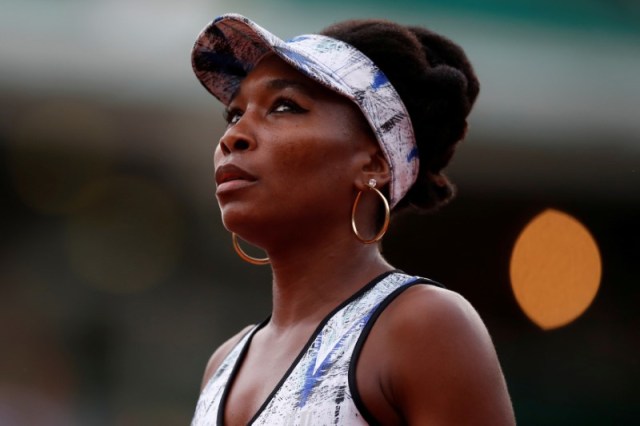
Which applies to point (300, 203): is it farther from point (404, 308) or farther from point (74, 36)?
point (74, 36)

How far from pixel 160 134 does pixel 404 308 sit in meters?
7.17

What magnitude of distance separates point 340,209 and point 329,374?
47 centimetres

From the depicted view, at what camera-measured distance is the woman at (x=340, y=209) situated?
2.18 meters

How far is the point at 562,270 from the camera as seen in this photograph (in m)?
7.00

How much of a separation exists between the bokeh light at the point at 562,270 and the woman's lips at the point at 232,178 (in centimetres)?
482

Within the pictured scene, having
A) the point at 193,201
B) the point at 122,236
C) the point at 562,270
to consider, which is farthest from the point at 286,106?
the point at 193,201

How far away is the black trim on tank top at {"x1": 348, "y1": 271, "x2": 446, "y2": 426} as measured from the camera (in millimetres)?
2154

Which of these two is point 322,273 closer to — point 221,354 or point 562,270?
point 221,354

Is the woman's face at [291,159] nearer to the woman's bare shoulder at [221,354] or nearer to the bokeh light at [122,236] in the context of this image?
the woman's bare shoulder at [221,354]

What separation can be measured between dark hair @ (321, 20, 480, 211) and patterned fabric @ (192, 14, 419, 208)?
45 millimetres

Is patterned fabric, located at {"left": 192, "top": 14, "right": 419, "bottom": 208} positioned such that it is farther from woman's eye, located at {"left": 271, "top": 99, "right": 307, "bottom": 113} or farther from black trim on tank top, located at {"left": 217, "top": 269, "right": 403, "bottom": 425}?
black trim on tank top, located at {"left": 217, "top": 269, "right": 403, "bottom": 425}

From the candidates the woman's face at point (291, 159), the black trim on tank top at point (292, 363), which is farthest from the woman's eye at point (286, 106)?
the black trim on tank top at point (292, 363)

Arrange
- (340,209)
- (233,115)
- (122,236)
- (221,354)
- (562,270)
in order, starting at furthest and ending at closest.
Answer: (122,236)
(562,270)
(221,354)
(233,115)
(340,209)

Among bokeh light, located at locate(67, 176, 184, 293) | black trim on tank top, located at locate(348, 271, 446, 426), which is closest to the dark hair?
black trim on tank top, located at locate(348, 271, 446, 426)
